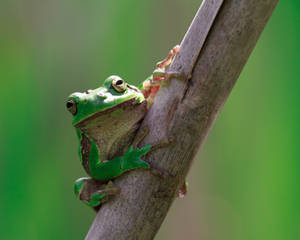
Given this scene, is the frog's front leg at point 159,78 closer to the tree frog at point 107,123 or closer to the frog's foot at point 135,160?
the tree frog at point 107,123

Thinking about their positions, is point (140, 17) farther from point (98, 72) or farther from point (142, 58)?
point (98, 72)

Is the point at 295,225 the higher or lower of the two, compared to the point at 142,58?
lower

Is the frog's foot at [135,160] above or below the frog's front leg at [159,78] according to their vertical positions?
below

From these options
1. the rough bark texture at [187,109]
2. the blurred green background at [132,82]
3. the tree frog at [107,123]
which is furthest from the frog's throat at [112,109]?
the blurred green background at [132,82]

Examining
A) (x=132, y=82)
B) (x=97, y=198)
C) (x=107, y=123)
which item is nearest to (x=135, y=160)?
(x=97, y=198)

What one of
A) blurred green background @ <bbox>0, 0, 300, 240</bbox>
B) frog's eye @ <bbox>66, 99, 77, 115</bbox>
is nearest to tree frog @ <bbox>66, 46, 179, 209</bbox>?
frog's eye @ <bbox>66, 99, 77, 115</bbox>

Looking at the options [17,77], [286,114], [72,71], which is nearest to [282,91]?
[286,114]
